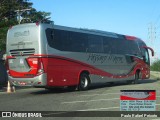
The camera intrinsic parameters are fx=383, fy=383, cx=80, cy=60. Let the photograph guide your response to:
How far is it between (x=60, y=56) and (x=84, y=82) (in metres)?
3.10

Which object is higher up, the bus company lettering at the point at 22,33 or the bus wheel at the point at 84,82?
the bus company lettering at the point at 22,33

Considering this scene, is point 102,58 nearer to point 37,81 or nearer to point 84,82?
point 84,82

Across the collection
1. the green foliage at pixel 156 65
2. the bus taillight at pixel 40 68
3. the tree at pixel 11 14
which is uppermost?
the tree at pixel 11 14

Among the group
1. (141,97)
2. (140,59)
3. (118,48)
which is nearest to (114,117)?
(141,97)

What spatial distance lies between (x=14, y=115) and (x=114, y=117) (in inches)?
118

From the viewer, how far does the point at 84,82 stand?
2255cm

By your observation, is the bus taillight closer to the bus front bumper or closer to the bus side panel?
the bus front bumper

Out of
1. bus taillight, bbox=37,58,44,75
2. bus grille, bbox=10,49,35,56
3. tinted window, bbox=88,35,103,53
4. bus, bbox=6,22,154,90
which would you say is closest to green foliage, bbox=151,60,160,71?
bus, bbox=6,22,154,90

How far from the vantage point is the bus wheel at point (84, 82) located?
2220cm

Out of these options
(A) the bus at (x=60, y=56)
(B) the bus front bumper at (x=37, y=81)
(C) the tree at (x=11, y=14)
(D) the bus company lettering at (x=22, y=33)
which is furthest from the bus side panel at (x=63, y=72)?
(C) the tree at (x=11, y=14)

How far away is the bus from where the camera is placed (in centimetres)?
1916

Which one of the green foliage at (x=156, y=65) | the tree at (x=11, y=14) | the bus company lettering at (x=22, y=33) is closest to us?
the bus company lettering at (x=22, y=33)

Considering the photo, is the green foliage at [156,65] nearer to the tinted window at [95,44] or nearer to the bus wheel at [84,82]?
the tinted window at [95,44]

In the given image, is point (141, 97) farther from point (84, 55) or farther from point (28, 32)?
point (84, 55)
